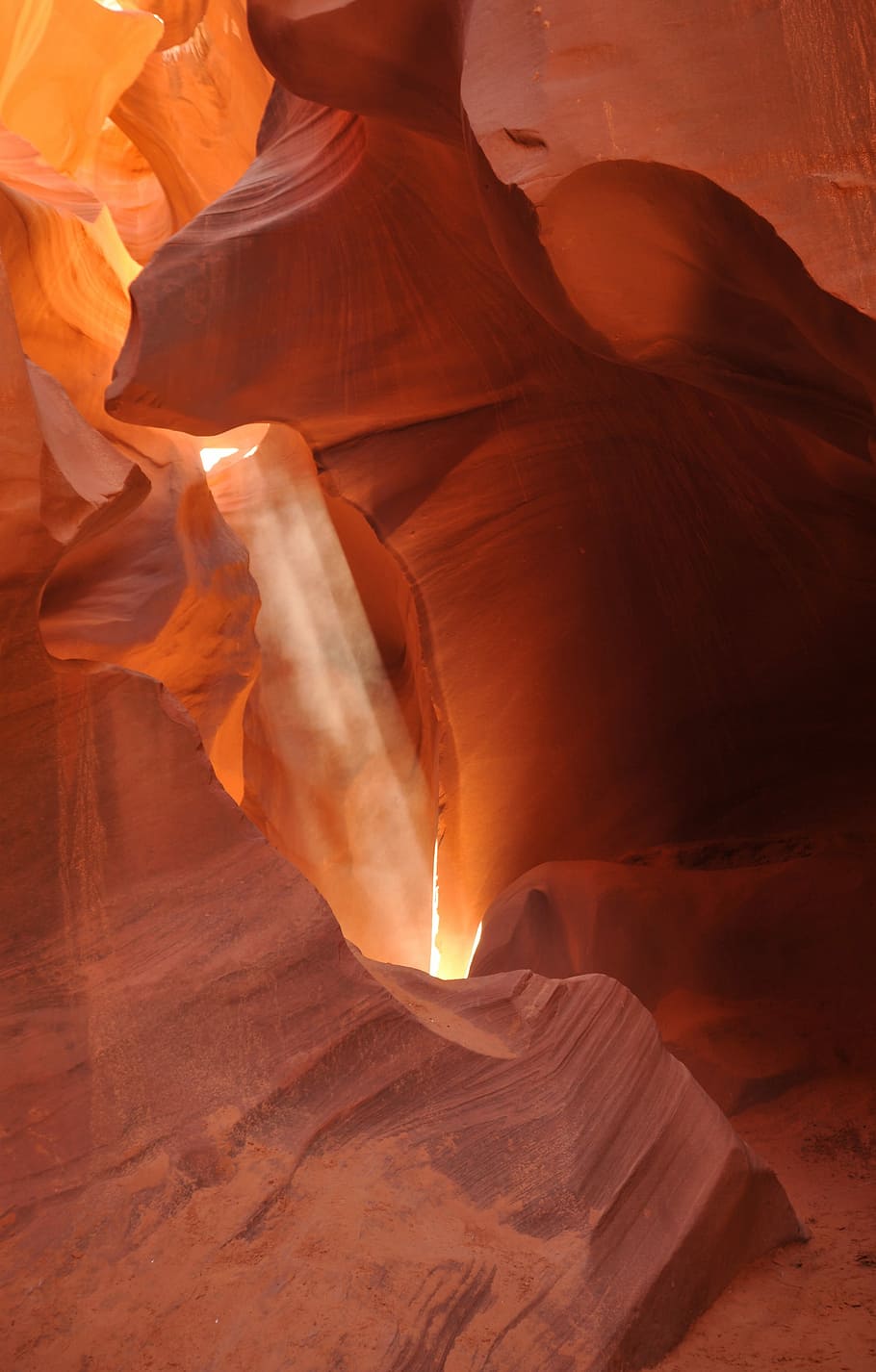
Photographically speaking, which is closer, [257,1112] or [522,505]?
[257,1112]

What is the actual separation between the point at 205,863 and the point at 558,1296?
171 cm

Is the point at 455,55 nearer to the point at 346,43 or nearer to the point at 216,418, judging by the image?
the point at 346,43

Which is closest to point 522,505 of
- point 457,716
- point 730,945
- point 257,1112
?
point 457,716

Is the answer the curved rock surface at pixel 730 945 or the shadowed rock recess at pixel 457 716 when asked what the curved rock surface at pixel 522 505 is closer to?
the shadowed rock recess at pixel 457 716

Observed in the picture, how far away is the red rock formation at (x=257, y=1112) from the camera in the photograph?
8.69 feet

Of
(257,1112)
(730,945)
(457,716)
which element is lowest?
(730,945)

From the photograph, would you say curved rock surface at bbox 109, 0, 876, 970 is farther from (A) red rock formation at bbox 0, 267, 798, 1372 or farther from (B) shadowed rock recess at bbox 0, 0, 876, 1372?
(A) red rock formation at bbox 0, 267, 798, 1372

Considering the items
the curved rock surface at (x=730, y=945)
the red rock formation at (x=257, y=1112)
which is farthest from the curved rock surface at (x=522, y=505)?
the red rock formation at (x=257, y=1112)

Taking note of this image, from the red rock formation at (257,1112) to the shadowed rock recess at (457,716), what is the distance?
13mm

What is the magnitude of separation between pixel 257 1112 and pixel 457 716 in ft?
10.6

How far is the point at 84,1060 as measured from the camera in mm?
3244

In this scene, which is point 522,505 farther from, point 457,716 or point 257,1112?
point 257,1112

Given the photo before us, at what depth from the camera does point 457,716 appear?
618 centimetres

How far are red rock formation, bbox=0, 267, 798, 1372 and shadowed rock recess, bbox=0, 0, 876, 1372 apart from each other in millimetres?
13
